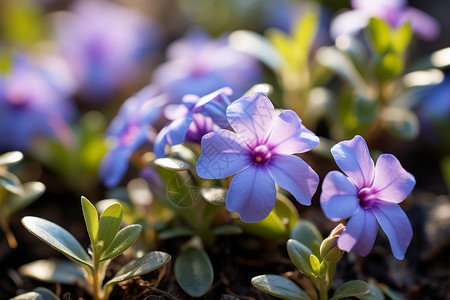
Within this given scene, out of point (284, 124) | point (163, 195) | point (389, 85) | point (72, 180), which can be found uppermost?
point (284, 124)

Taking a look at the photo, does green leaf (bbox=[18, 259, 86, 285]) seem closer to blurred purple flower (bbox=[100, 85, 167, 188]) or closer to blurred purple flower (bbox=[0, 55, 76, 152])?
blurred purple flower (bbox=[100, 85, 167, 188])

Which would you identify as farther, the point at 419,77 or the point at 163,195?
the point at 419,77

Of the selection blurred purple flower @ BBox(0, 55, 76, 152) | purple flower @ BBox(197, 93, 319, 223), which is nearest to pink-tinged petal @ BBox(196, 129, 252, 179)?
purple flower @ BBox(197, 93, 319, 223)

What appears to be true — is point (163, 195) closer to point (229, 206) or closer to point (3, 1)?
point (229, 206)

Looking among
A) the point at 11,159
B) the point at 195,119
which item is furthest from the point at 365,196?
the point at 11,159

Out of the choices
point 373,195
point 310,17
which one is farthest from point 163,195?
point 310,17

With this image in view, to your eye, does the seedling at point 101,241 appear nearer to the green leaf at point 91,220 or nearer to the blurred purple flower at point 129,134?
the green leaf at point 91,220

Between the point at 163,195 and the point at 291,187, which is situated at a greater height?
the point at 291,187
